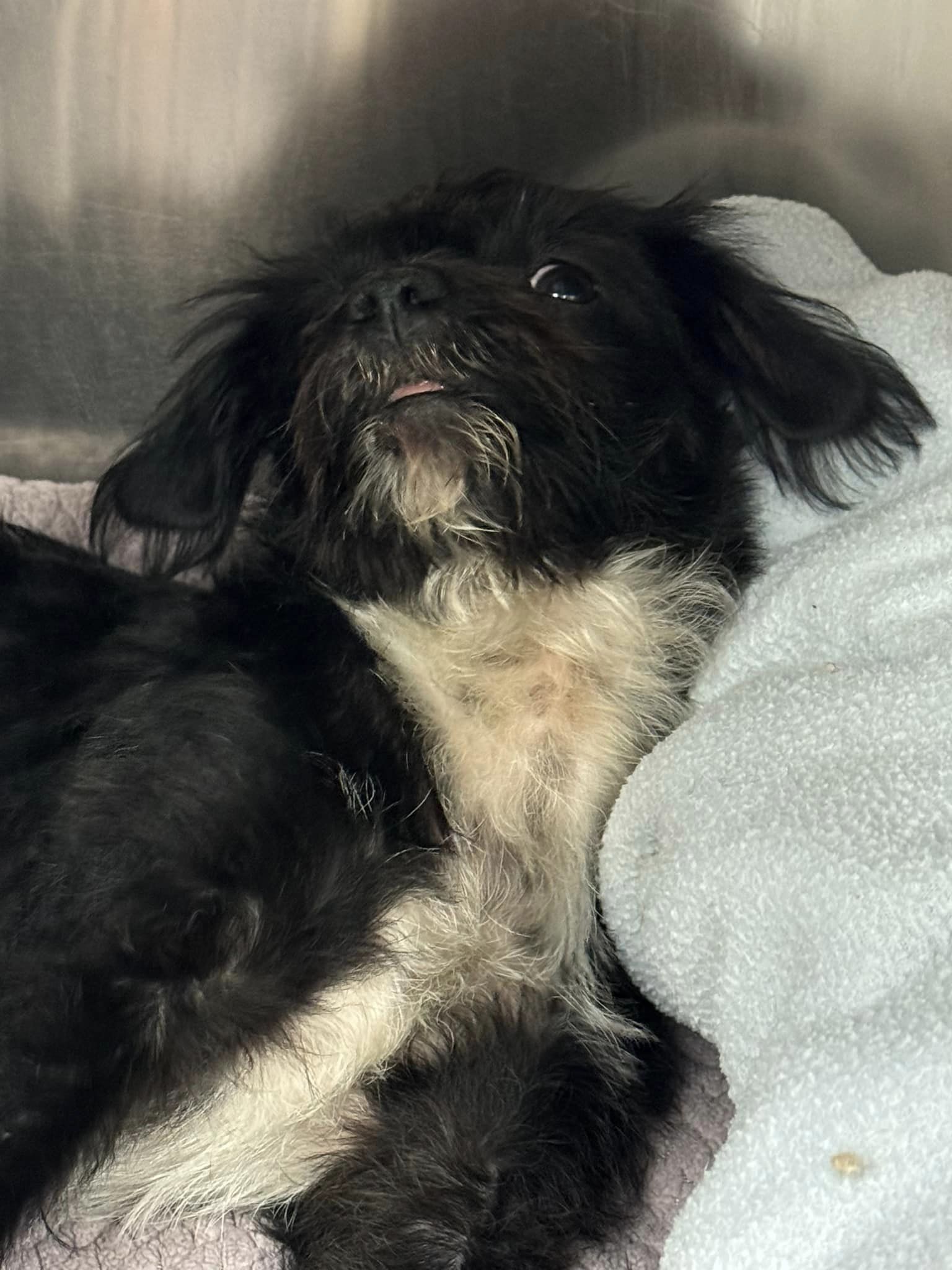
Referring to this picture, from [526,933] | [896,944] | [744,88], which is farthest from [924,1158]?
[744,88]

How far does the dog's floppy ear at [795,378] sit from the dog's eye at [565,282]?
18 cm

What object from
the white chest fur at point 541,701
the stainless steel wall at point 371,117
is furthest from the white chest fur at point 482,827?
the stainless steel wall at point 371,117

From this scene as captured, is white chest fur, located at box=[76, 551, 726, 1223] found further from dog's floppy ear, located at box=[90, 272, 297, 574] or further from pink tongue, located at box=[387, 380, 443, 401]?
dog's floppy ear, located at box=[90, 272, 297, 574]

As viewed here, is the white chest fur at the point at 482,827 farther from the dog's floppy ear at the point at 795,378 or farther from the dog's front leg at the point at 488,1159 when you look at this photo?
the dog's floppy ear at the point at 795,378

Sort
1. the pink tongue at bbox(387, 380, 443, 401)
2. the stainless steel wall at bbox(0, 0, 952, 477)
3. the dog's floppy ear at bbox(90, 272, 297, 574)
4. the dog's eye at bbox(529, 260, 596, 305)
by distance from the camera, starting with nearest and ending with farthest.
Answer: the pink tongue at bbox(387, 380, 443, 401) → the dog's eye at bbox(529, 260, 596, 305) → the dog's floppy ear at bbox(90, 272, 297, 574) → the stainless steel wall at bbox(0, 0, 952, 477)

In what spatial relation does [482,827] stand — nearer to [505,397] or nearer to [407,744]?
[407,744]

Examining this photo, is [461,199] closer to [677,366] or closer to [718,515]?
[677,366]

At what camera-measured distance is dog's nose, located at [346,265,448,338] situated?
148cm

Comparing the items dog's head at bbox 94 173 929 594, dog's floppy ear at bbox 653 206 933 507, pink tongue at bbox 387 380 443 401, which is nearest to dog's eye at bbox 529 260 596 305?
dog's head at bbox 94 173 929 594

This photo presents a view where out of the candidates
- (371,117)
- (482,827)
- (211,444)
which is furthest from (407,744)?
(371,117)

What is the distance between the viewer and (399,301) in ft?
4.86

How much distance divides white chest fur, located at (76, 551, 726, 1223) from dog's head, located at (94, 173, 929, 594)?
7 centimetres

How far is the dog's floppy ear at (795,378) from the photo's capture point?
5.74 ft

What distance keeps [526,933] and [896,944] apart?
451 millimetres
